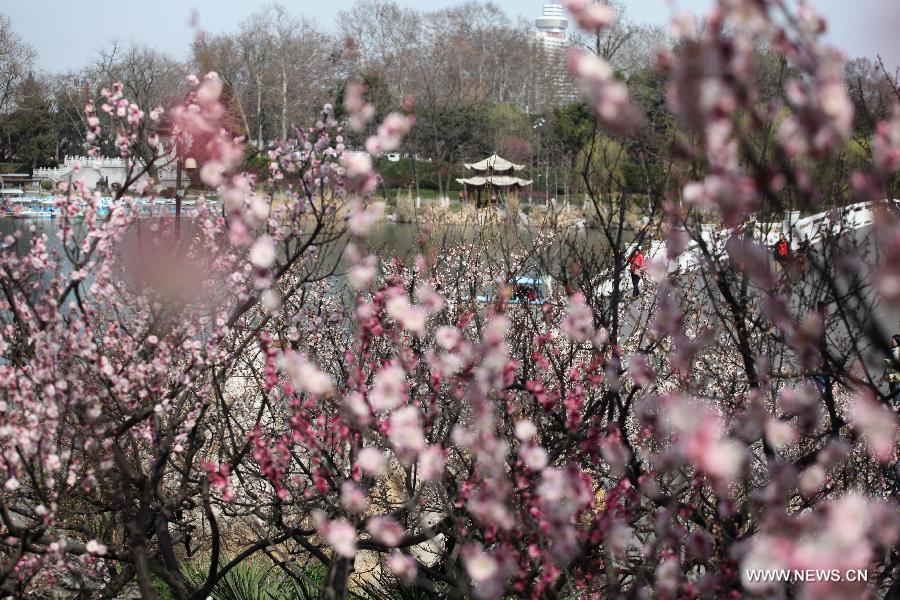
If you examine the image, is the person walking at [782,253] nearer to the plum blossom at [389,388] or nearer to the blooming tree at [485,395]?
the blooming tree at [485,395]

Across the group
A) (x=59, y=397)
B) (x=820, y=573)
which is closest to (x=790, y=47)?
(x=820, y=573)

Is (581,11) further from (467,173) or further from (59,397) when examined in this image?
(467,173)

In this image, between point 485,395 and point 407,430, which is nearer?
point 407,430

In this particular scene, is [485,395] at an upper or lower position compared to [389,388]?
lower

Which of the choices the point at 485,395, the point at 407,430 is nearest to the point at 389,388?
the point at 407,430

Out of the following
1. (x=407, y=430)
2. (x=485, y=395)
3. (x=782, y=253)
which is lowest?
(x=485, y=395)

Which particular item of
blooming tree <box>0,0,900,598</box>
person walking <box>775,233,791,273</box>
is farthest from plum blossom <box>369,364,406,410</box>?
person walking <box>775,233,791,273</box>

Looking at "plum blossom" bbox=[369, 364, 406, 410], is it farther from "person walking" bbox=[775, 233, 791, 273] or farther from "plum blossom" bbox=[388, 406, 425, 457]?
"person walking" bbox=[775, 233, 791, 273]

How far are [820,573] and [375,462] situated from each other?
1179 mm

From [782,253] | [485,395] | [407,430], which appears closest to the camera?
[407,430]

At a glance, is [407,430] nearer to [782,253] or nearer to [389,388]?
[389,388]

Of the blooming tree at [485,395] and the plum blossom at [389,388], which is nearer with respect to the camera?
the blooming tree at [485,395]

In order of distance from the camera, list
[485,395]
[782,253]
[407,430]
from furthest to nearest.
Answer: [782,253]
[485,395]
[407,430]

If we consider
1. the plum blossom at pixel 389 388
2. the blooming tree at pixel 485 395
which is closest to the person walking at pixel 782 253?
the blooming tree at pixel 485 395
